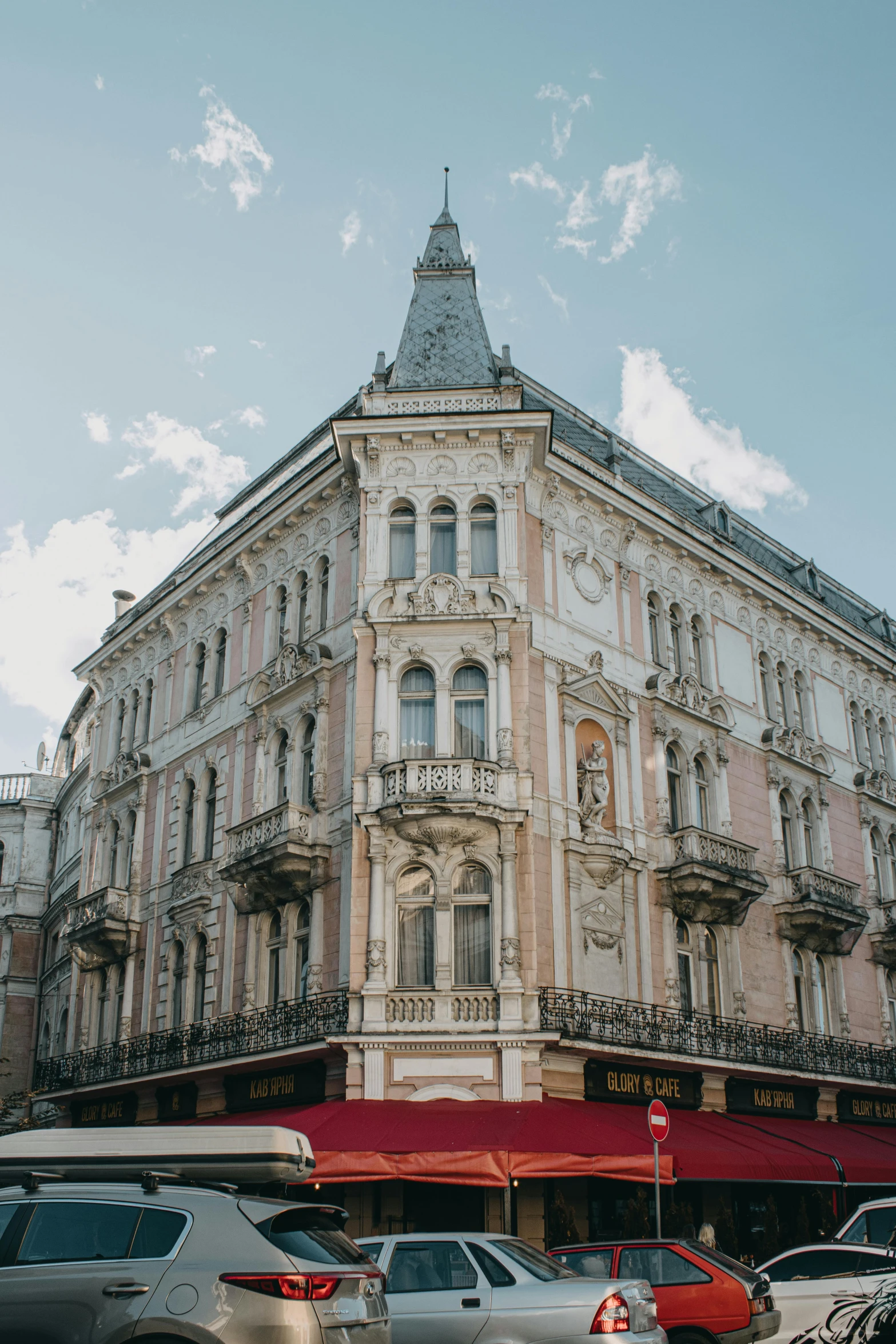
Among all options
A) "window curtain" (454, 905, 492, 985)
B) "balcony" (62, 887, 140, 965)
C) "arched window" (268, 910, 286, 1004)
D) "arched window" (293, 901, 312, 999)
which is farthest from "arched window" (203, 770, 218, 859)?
"window curtain" (454, 905, 492, 985)

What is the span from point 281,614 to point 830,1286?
1880 centimetres

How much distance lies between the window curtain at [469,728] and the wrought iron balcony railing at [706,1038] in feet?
15.0

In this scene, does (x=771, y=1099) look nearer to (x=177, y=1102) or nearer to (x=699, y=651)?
(x=699, y=651)

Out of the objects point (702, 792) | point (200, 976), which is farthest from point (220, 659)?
point (702, 792)

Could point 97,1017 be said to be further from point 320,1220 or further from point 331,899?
point 320,1220

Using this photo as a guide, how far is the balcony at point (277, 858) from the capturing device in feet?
77.0

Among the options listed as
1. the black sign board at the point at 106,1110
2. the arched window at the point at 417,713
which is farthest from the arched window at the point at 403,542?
the black sign board at the point at 106,1110

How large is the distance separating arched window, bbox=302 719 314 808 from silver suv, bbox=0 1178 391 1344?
16.8 metres

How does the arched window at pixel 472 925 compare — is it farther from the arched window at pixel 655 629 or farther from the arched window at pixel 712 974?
the arched window at pixel 655 629

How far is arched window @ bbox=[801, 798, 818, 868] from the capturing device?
30.6 meters

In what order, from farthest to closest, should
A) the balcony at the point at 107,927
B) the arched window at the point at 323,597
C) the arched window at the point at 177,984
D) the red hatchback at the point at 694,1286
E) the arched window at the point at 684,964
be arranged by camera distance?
the balcony at the point at 107,927 < the arched window at the point at 177,984 < the arched window at the point at 323,597 < the arched window at the point at 684,964 < the red hatchback at the point at 694,1286

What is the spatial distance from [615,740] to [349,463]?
26.1 ft

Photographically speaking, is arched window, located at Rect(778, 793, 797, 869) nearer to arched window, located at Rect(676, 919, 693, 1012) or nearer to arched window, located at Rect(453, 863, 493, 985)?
arched window, located at Rect(676, 919, 693, 1012)

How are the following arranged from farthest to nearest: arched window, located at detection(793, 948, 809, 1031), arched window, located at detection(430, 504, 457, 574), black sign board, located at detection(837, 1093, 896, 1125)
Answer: arched window, located at detection(793, 948, 809, 1031)
black sign board, located at detection(837, 1093, 896, 1125)
arched window, located at detection(430, 504, 457, 574)
